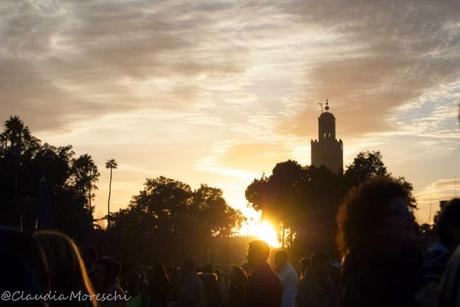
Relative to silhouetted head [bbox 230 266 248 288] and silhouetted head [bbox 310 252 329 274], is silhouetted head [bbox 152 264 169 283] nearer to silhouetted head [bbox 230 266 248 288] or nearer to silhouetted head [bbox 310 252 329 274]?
silhouetted head [bbox 230 266 248 288]

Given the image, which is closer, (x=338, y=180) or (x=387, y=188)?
(x=387, y=188)

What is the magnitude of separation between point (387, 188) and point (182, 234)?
4300 inches

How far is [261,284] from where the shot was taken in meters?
9.73

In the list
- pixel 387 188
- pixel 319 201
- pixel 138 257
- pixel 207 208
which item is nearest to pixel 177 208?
pixel 207 208

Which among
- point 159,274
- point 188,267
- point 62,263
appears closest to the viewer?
point 62,263

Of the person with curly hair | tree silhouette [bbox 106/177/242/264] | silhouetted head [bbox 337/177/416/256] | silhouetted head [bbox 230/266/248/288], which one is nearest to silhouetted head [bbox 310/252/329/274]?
silhouetted head [bbox 230/266/248/288]

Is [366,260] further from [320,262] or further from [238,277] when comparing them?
[238,277]

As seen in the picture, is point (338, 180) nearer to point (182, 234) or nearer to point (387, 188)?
point (182, 234)

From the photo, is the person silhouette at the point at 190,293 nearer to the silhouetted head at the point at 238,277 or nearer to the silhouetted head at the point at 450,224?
the silhouetted head at the point at 238,277

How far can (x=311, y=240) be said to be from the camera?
79375mm

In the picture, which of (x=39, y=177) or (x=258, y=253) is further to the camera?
(x=39, y=177)

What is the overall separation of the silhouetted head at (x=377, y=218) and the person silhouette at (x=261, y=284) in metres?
4.41

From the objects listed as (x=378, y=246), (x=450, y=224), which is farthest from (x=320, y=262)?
(x=378, y=246)

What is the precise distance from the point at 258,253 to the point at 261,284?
377 millimetres
